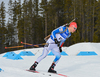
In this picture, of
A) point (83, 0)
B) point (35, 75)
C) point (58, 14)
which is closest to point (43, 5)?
point (58, 14)

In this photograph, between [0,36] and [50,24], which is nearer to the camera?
[0,36]

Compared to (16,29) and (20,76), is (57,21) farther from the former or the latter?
(20,76)

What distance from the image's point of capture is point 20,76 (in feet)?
14.3

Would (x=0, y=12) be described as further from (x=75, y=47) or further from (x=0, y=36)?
(x=75, y=47)

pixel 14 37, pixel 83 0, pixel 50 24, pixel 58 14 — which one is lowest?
pixel 14 37

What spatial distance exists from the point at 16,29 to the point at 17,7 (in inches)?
248

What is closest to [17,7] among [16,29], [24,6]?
[24,6]

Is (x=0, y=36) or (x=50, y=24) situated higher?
(x=50, y=24)

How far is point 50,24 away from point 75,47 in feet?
94.5

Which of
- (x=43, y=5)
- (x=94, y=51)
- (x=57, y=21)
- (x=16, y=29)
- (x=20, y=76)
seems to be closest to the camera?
(x=20, y=76)

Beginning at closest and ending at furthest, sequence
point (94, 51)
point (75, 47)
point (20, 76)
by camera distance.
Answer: point (20, 76), point (94, 51), point (75, 47)

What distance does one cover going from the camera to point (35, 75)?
4613 mm

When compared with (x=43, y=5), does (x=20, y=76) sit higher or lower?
lower

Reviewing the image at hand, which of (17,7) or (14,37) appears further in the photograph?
(14,37)
